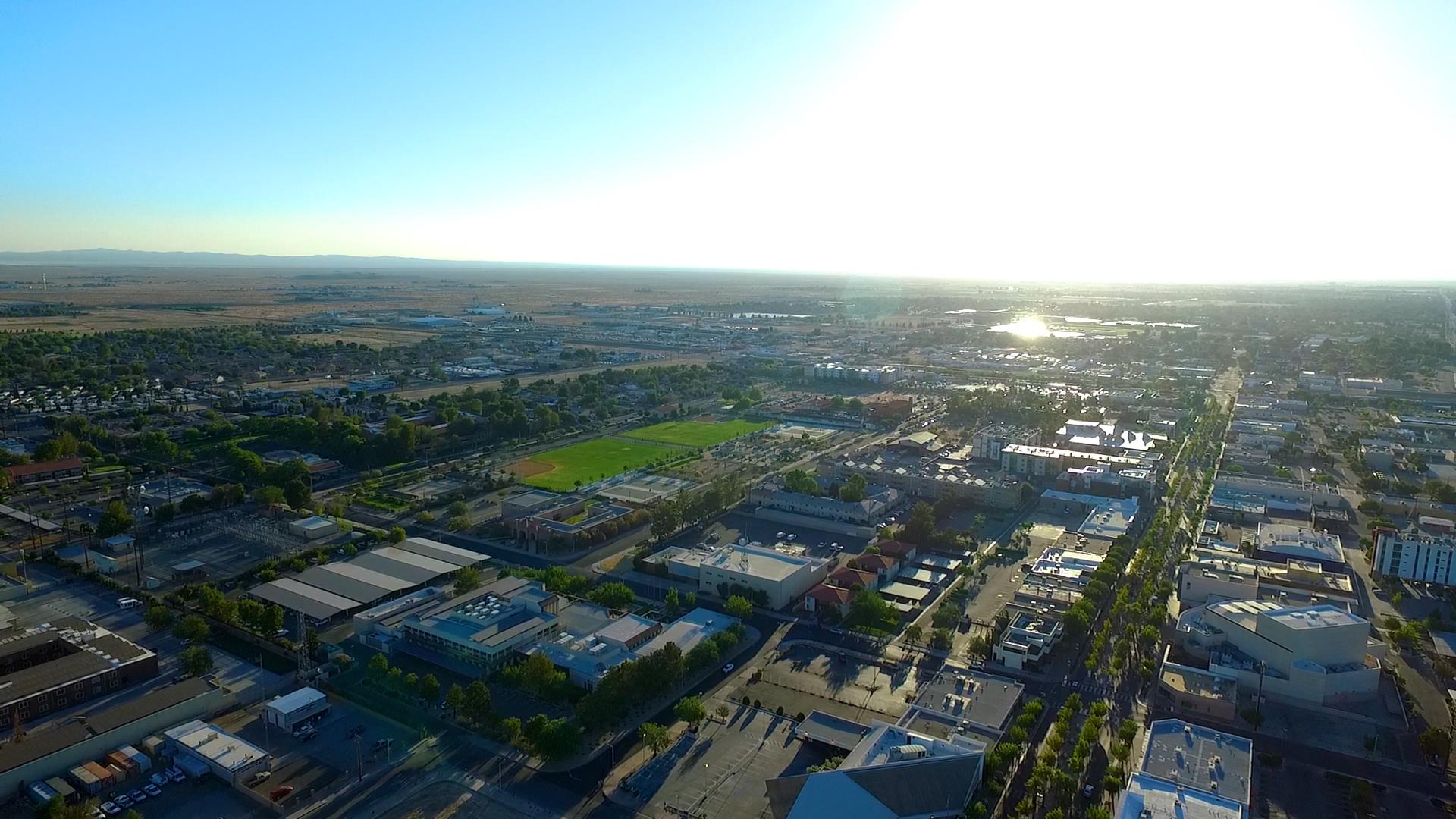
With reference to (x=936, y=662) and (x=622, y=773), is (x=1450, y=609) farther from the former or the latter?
(x=622, y=773)

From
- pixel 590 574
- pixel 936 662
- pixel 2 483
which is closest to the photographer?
pixel 936 662

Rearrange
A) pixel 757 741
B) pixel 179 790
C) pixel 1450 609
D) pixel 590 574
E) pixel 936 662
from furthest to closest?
1. pixel 590 574
2. pixel 1450 609
3. pixel 936 662
4. pixel 757 741
5. pixel 179 790

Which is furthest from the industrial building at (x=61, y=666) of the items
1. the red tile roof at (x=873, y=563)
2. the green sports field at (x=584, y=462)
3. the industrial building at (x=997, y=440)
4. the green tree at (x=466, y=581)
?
the industrial building at (x=997, y=440)

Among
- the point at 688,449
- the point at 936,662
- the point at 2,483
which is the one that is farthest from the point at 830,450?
the point at 2,483

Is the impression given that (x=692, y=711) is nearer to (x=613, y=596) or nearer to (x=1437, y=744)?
(x=613, y=596)

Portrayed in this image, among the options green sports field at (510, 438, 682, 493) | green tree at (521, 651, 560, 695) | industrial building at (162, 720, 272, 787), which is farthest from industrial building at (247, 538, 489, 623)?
green sports field at (510, 438, 682, 493)

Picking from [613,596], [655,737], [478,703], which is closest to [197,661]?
[478,703]
